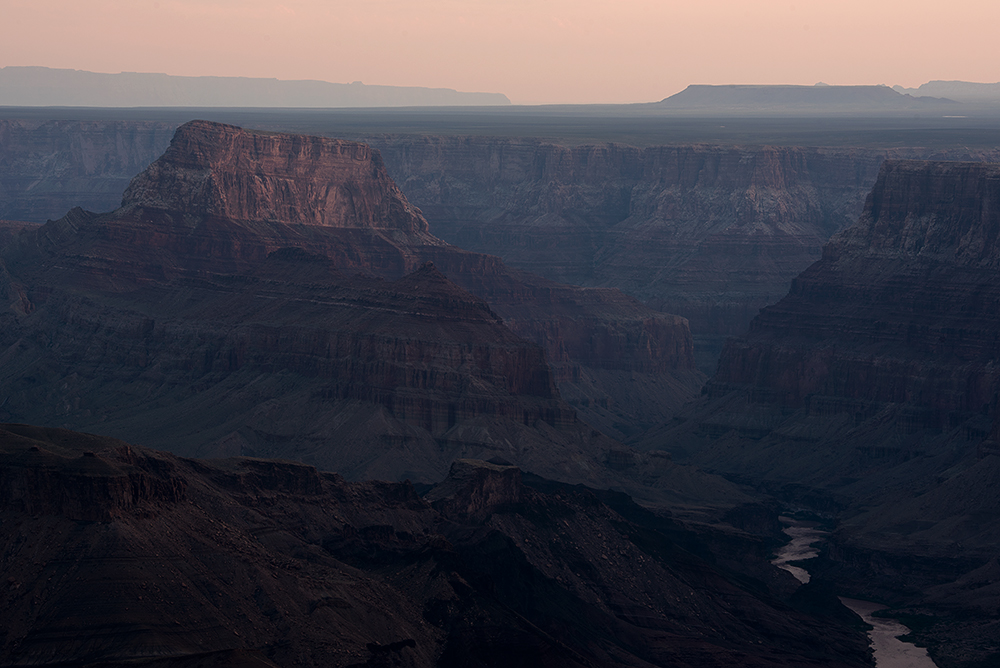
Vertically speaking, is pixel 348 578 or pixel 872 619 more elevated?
pixel 348 578

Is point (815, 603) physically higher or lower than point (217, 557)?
lower

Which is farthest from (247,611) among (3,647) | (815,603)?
(815,603)

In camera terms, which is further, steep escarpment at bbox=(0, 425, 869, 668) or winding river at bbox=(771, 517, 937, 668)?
winding river at bbox=(771, 517, 937, 668)

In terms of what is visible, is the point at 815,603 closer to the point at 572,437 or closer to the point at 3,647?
the point at 572,437

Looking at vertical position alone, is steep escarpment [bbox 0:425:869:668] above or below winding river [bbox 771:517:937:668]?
above
